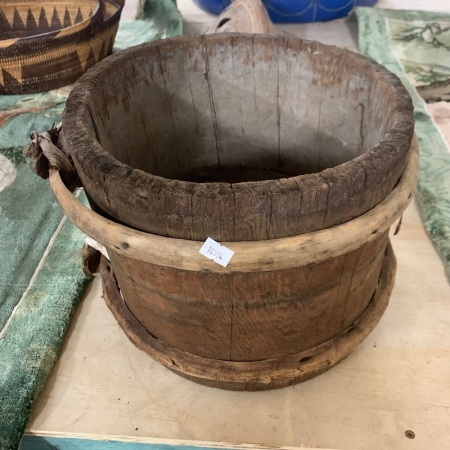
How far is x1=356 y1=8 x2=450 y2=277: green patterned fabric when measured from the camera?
60.4 inches

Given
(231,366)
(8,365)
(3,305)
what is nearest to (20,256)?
(3,305)

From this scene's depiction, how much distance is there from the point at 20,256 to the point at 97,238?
737 mm

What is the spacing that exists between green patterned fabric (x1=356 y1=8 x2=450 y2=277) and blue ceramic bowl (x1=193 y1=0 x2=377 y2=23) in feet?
0.56

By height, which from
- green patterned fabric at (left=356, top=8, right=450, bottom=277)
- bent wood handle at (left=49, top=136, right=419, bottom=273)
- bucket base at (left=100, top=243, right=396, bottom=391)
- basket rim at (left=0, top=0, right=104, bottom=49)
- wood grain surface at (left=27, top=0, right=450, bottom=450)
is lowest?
green patterned fabric at (left=356, top=8, right=450, bottom=277)

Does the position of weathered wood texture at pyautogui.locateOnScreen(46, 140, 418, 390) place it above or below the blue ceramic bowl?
above

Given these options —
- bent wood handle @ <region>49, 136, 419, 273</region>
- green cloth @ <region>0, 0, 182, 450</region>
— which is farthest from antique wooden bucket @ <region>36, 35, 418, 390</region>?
green cloth @ <region>0, 0, 182, 450</region>

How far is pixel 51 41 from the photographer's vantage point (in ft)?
6.60

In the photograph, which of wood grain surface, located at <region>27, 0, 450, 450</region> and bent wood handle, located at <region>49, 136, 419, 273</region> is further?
wood grain surface, located at <region>27, 0, 450, 450</region>

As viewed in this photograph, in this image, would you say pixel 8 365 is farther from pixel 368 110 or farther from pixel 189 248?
pixel 368 110

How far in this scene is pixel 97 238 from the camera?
0.83 meters

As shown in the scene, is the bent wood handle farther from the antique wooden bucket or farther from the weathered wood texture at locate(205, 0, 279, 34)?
the weathered wood texture at locate(205, 0, 279, 34)

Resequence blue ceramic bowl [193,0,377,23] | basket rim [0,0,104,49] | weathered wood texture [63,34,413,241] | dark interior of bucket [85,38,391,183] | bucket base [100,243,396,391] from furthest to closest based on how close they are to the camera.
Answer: blue ceramic bowl [193,0,377,23] → basket rim [0,0,104,49] → dark interior of bucket [85,38,391,183] → bucket base [100,243,396,391] → weathered wood texture [63,34,413,241]

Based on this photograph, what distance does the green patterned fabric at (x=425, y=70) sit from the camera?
60.4 inches

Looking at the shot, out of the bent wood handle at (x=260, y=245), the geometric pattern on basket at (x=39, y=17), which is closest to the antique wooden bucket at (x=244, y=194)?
the bent wood handle at (x=260, y=245)
